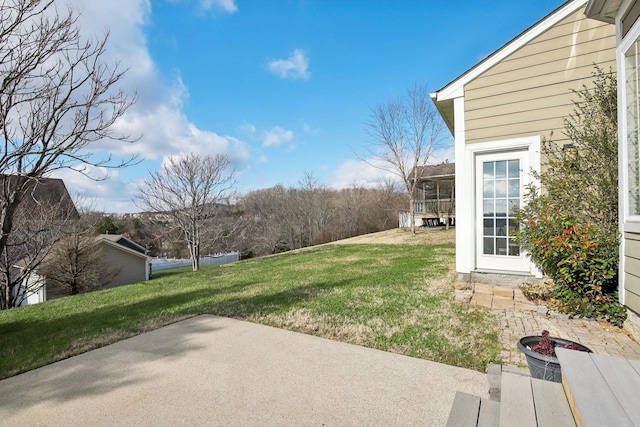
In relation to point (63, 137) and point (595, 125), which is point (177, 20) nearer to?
point (63, 137)

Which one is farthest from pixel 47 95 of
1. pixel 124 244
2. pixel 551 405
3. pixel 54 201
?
pixel 124 244

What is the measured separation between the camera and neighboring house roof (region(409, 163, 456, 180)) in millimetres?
17038

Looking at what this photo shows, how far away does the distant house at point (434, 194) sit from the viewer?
693 inches

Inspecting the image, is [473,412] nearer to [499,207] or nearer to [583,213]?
[583,213]

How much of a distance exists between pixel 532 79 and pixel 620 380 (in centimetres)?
459

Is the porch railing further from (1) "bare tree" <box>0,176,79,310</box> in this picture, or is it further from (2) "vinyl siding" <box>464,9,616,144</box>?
(1) "bare tree" <box>0,176,79,310</box>

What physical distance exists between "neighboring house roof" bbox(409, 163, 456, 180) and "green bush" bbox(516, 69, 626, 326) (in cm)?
1265

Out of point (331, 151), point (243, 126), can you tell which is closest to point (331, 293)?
point (243, 126)

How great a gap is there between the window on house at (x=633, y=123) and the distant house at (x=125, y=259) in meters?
20.6

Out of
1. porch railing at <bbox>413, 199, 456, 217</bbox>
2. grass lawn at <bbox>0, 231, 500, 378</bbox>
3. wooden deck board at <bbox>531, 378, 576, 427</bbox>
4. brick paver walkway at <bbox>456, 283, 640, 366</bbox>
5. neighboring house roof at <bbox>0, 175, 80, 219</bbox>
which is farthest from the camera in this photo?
porch railing at <bbox>413, 199, 456, 217</bbox>

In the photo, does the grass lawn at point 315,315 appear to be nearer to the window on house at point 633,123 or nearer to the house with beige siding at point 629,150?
the house with beige siding at point 629,150

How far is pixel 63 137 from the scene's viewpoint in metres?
4.03

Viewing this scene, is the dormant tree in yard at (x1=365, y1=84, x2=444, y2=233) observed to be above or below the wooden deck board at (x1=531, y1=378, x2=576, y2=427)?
above

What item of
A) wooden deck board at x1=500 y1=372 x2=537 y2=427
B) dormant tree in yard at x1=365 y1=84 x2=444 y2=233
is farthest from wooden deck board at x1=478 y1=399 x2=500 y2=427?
dormant tree in yard at x1=365 y1=84 x2=444 y2=233
